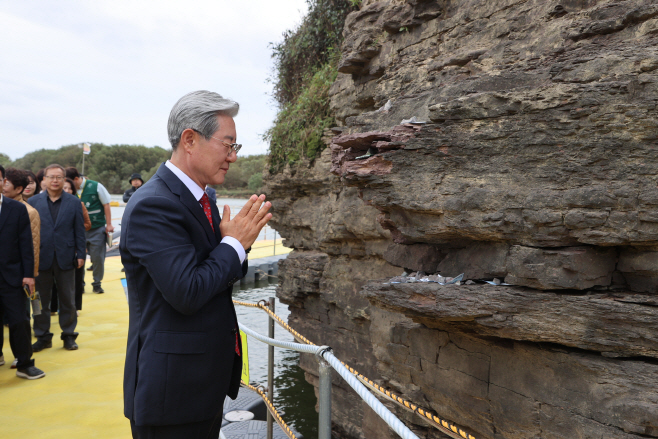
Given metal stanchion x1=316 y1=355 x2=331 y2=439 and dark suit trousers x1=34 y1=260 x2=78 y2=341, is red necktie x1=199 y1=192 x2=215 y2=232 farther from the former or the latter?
dark suit trousers x1=34 y1=260 x2=78 y2=341

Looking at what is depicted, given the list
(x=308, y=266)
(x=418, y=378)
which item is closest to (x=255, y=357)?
(x=308, y=266)

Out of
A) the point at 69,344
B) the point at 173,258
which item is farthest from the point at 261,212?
the point at 69,344

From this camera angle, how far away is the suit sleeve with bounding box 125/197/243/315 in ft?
5.83

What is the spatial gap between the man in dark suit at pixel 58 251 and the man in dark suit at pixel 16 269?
1060 millimetres

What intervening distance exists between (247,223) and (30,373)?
186 inches

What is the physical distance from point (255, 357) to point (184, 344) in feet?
24.0

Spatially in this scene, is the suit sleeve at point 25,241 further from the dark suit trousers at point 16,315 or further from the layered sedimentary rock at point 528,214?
the layered sedimentary rock at point 528,214

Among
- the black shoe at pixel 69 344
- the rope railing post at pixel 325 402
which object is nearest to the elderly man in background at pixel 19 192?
the black shoe at pixel 69 344

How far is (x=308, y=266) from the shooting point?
662 cm

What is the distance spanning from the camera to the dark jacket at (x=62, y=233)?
20.3 ft

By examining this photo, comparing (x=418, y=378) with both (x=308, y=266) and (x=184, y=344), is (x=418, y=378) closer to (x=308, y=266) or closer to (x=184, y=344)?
(x=184, y=344)

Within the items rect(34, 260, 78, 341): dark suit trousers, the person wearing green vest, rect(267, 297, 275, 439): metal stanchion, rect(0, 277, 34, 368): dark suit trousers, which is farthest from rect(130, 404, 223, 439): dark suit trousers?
the person wearing green vest

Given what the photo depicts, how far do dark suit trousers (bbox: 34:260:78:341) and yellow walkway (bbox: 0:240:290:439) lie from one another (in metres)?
0.32

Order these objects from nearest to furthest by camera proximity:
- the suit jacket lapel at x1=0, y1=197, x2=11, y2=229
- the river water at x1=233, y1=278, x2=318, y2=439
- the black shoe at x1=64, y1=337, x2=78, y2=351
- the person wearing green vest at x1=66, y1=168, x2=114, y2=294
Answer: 1. the suit jacket lapel at x1=0, y1=197, x2=11, y2=229
2. the black shoe at x1=64, y1=337, x2=78, y2=351
3. the river water at x1=233, y1=278, x2=318, y2=439
4. the person wearing green vest at x1=66, y1=168, x2=114, y2=294
